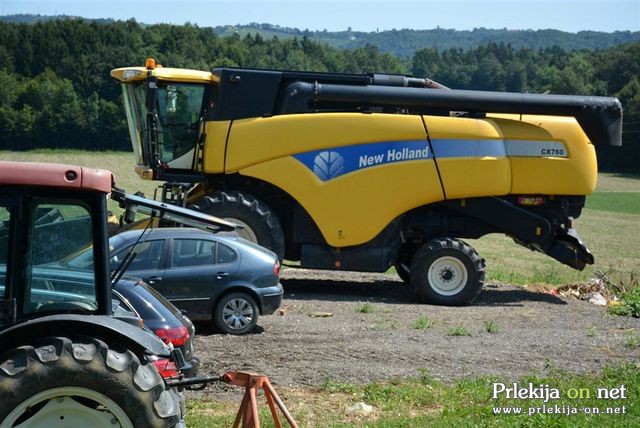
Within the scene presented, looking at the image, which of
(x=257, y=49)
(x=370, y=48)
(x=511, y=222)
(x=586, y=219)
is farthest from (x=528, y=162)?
(x=370, y=48)

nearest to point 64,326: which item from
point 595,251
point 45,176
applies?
point 45,176

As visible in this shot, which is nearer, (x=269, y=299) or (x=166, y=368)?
(x=166, y=368)

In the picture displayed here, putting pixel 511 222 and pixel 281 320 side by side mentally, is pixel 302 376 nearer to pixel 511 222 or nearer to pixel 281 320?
pixel 281 320

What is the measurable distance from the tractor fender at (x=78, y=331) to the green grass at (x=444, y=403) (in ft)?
9.15

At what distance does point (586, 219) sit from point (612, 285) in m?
33.0

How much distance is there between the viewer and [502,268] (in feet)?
85.0

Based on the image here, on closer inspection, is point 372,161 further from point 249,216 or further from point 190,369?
point 190,369

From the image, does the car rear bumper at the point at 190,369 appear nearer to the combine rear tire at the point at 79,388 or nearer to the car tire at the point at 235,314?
the combine rear tire at the point at 79,388

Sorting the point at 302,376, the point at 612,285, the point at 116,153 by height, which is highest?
the point at 302,376

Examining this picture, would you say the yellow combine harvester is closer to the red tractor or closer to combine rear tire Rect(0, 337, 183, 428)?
the red tractor

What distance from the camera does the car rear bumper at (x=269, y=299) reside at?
14.1m

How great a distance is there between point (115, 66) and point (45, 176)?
79134 millimetres

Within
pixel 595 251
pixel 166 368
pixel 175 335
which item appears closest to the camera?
pixel 166 368

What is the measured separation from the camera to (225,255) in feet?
47.0
